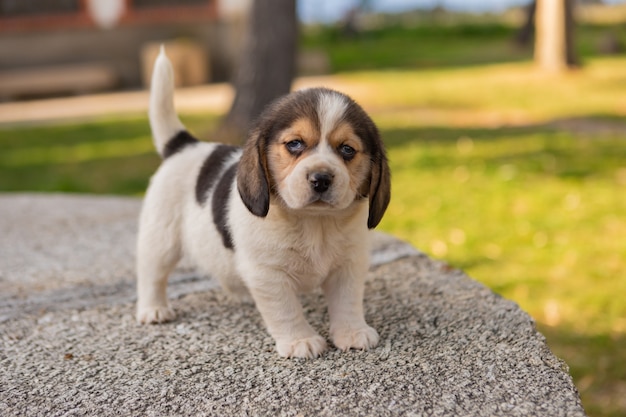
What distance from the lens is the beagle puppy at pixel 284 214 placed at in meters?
3.21

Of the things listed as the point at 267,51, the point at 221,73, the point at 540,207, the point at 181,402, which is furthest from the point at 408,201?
the point at 221,73

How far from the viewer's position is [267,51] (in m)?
11.3

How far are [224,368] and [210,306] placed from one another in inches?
34.9

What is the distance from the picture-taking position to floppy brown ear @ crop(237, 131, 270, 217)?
3309mm

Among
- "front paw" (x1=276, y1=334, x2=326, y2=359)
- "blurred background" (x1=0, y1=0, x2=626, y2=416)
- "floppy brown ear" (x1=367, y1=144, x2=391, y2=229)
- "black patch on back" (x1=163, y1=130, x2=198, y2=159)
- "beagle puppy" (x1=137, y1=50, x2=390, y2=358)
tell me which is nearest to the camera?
"beagle puppy" (x1=137, y1=50, x2=390, y2=358)

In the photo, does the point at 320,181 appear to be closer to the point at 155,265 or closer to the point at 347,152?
the point at 347,152

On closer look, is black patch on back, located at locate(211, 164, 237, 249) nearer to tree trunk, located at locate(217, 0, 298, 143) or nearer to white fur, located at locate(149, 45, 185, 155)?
white fur, located at locate(149, 45, 185, 155)

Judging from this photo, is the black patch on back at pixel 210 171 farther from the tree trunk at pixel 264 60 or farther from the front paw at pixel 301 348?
the tree trunk at pixel 264 60

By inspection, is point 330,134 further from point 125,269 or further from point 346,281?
point 125,269

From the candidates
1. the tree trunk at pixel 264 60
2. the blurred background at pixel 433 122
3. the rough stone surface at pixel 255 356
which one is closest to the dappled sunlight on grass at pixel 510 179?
the blurred background at pixel 433 122

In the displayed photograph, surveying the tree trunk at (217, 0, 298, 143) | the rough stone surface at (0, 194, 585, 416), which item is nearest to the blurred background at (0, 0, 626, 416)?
the tree trunk at (217, 0, 298, 143)

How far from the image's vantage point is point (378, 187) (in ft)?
11.2

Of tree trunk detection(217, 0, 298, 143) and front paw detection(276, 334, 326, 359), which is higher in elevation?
tree trunk detection(217, 0, 298, 143)

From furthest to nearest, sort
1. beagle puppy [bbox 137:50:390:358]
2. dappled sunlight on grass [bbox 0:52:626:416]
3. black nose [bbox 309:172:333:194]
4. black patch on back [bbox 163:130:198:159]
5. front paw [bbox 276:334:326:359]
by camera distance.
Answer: dappled sunlight on grass [bbox 0:52:626:416]
black patch on back [bbox 163:130:198:159]
front paw [bbox 276:334:326:359]
beagle puppy [bbox 137:50:390:358]
black nose [bbox 309:172:333:194]
